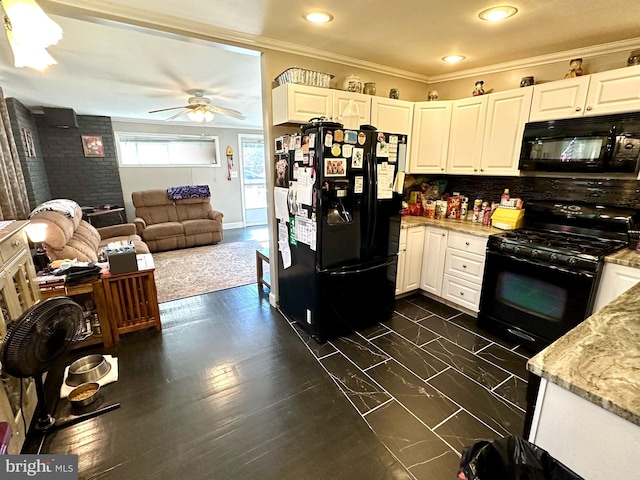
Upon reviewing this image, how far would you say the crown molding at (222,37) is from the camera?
1875 millimetres

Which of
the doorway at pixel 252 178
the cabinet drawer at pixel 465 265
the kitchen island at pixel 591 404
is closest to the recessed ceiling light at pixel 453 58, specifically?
the cabinet drawer at pixel 465 265

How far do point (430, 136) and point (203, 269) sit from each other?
3.48 metres

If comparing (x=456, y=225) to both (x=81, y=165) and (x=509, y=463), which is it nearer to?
(x=509, y=463)

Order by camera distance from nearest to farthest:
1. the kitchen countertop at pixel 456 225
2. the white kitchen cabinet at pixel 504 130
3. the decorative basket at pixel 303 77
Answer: the decorative basket at pixel 303 77, the white kitchen cabinet at pixel 504 130, the kitchen countertop at pixel 456 225

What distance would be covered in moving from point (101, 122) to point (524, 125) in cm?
667

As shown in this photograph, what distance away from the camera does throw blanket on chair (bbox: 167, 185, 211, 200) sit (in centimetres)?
588

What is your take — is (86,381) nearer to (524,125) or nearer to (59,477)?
(59,477)

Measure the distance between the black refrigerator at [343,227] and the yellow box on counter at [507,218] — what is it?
3.20 feet

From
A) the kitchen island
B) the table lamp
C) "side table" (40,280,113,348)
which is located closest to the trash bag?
the kitchen island

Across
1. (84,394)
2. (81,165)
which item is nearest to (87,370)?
(84,394)

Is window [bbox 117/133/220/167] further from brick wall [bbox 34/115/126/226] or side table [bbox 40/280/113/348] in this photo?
side table [bbox 40/280/113/348]

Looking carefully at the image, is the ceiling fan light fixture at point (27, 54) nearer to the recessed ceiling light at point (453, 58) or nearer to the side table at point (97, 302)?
the side table at point (97, 302)

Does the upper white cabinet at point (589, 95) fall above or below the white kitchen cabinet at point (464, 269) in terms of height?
above

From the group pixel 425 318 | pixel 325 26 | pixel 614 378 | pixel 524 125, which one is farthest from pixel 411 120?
pixel 614 378
